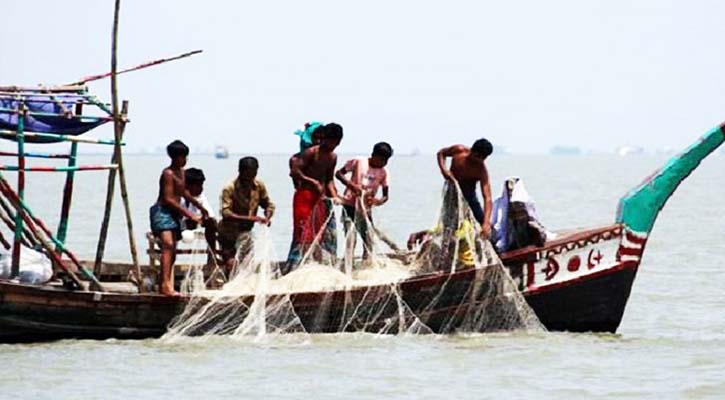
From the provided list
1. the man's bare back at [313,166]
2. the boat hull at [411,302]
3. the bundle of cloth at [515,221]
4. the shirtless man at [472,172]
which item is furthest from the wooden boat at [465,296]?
the man's bare back at [313,166]

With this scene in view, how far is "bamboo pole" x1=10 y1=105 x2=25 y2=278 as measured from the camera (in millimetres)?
13945

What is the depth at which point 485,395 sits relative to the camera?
13523 mm

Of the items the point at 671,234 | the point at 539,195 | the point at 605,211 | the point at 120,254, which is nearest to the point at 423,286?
the point at 120,254

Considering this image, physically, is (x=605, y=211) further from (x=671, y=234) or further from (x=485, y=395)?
(x=485, y=395)

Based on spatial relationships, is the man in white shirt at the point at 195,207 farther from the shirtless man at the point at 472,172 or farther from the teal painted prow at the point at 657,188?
the teal painted prow at the point at 657,188

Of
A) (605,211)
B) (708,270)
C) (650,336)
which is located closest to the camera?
(650,336)

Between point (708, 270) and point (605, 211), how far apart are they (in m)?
21.1

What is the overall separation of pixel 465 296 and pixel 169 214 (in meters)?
2.62

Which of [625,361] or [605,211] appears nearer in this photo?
[625,361]

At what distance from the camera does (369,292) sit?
48.3ft

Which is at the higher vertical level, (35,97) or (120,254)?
(35,97)

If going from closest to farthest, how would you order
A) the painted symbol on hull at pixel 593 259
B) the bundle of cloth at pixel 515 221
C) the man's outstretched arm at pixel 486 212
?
the man's outstretched arm at pixel 486 212, the bundle of cloth at pixel 515 221, the painted symbol on hull at pixel 593 259

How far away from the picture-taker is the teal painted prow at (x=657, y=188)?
595 inches

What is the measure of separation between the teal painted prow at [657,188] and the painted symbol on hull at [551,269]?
709mm
